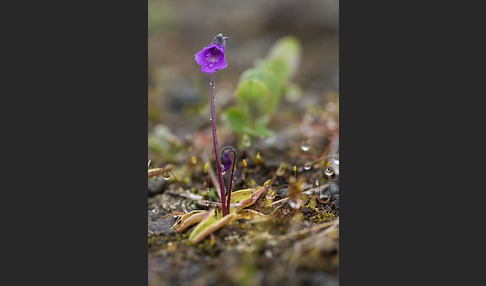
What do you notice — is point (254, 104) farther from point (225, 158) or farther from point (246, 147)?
point (225, 158)

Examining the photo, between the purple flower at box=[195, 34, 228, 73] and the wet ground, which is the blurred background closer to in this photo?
the wet ground

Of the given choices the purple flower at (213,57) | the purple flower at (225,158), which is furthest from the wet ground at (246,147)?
the purple flower at (213,57)

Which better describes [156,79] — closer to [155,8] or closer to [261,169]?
[155,8]

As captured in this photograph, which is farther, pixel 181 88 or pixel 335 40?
pixel 335 40

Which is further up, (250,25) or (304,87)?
(250,25)

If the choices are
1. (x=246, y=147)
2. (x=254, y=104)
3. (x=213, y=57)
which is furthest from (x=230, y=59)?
(x=213, y=57)

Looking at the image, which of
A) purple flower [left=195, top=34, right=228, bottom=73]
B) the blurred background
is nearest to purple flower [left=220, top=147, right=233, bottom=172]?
purple flower [left=195, top=34, right=228, bottom=73]

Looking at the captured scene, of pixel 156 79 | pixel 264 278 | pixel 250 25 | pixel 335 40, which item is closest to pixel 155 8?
pixel 250 25
